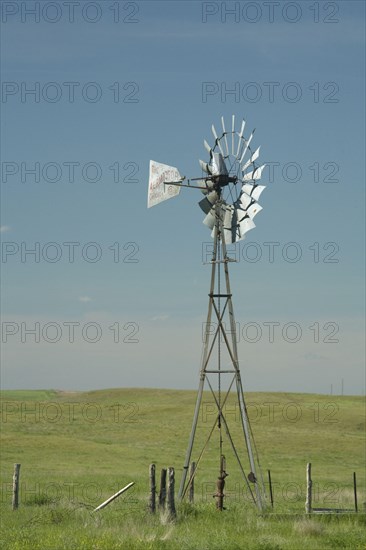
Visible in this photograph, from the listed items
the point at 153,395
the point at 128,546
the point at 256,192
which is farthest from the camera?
the point at 153,395

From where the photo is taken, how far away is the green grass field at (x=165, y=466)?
18312mm

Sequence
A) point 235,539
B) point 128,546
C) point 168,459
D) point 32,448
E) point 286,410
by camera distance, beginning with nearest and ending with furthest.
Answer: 1. point 128,546
2. point 235,539
3. point 168,459
4. point 32,448
5. point 286,410

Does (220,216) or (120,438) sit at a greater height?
(220,216)

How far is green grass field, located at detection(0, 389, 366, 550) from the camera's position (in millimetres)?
18312

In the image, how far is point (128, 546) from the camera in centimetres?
1656

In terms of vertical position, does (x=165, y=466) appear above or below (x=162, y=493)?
below

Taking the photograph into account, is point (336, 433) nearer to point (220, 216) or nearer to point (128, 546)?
point (220, 216)

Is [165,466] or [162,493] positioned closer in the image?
[162,493]

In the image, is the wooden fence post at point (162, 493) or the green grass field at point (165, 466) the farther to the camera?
the wooden fence post at point (162, 493)

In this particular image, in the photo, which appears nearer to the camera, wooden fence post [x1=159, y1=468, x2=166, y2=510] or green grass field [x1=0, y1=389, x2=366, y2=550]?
green grass field [x1=0, y1=389, x2=366, y2=550]

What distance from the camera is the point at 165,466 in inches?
1660

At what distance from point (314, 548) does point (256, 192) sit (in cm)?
918

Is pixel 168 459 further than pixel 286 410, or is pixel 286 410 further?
pixel 286 410

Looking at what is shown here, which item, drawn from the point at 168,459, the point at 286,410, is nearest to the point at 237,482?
the point at 168,459
